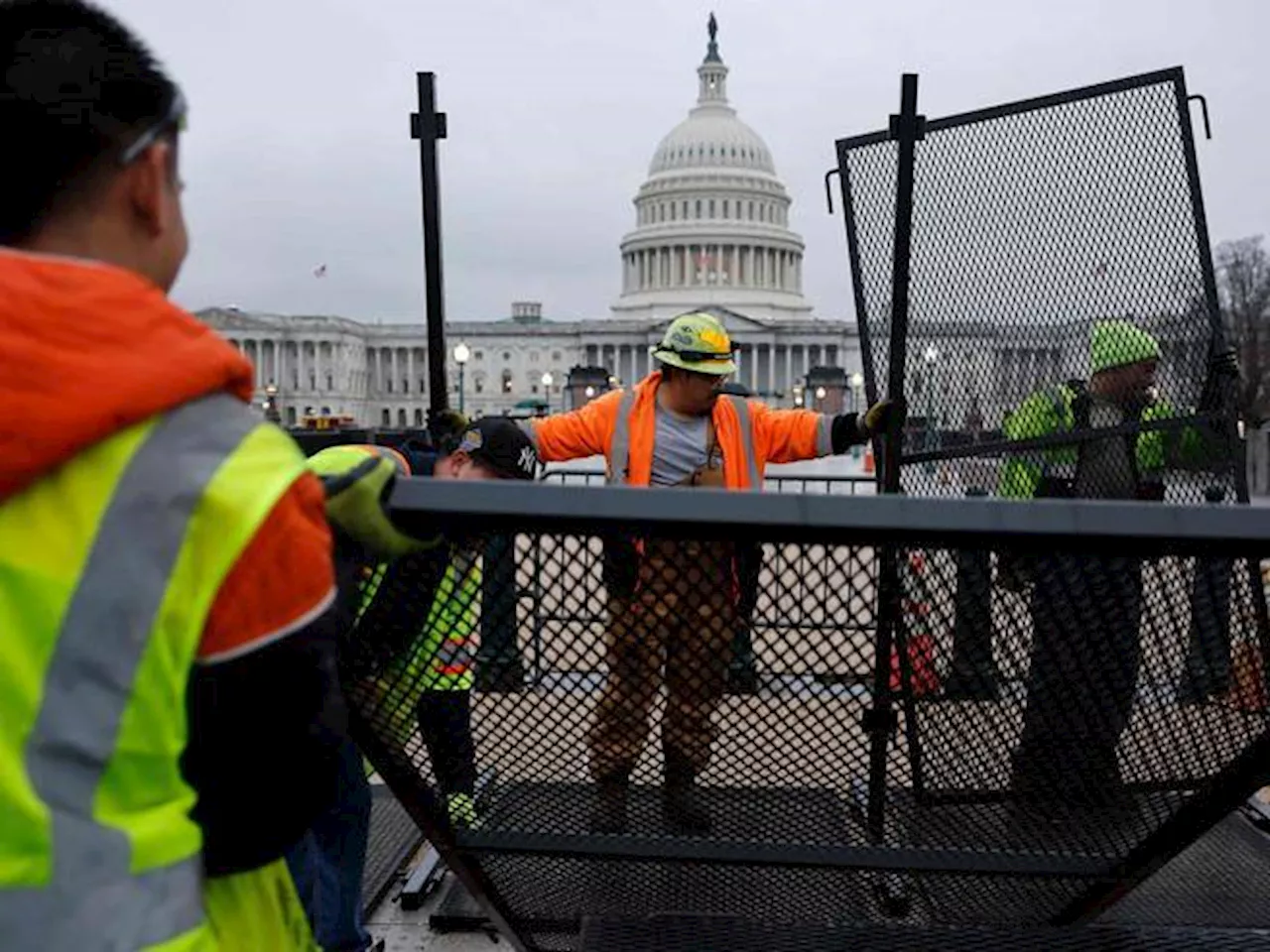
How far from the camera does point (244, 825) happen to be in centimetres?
A: 139

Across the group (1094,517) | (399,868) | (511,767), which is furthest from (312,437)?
(1094,517)

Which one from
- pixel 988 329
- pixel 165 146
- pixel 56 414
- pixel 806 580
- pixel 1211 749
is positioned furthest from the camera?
pixel 988 329

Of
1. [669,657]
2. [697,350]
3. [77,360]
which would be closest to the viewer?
[77,360]

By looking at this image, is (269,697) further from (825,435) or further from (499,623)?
(825,435)

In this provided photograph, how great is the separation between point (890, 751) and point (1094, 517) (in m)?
1.09

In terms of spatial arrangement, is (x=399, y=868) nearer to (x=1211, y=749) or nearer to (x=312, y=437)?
(x=1211, y=749)

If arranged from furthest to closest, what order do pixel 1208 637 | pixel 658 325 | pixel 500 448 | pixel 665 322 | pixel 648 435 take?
pixel 658 325 < pixel 665 322 < pixel 648 435 < pixel 500 448 < pixel 1208 637

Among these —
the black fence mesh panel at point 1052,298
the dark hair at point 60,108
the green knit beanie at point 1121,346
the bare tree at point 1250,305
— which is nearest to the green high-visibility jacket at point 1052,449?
the black fence mesh panel at point 1052,298

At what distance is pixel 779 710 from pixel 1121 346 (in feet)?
8.01

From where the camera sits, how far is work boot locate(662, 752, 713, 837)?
241 cm

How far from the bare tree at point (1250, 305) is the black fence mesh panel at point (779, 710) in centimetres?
4556

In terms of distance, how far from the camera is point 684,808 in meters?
2.42

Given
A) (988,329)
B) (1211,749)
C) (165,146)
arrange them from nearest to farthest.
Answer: (165,146) < (1211,749) < (988,329)

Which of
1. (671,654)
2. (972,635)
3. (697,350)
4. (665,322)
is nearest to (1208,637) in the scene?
(972,635)
